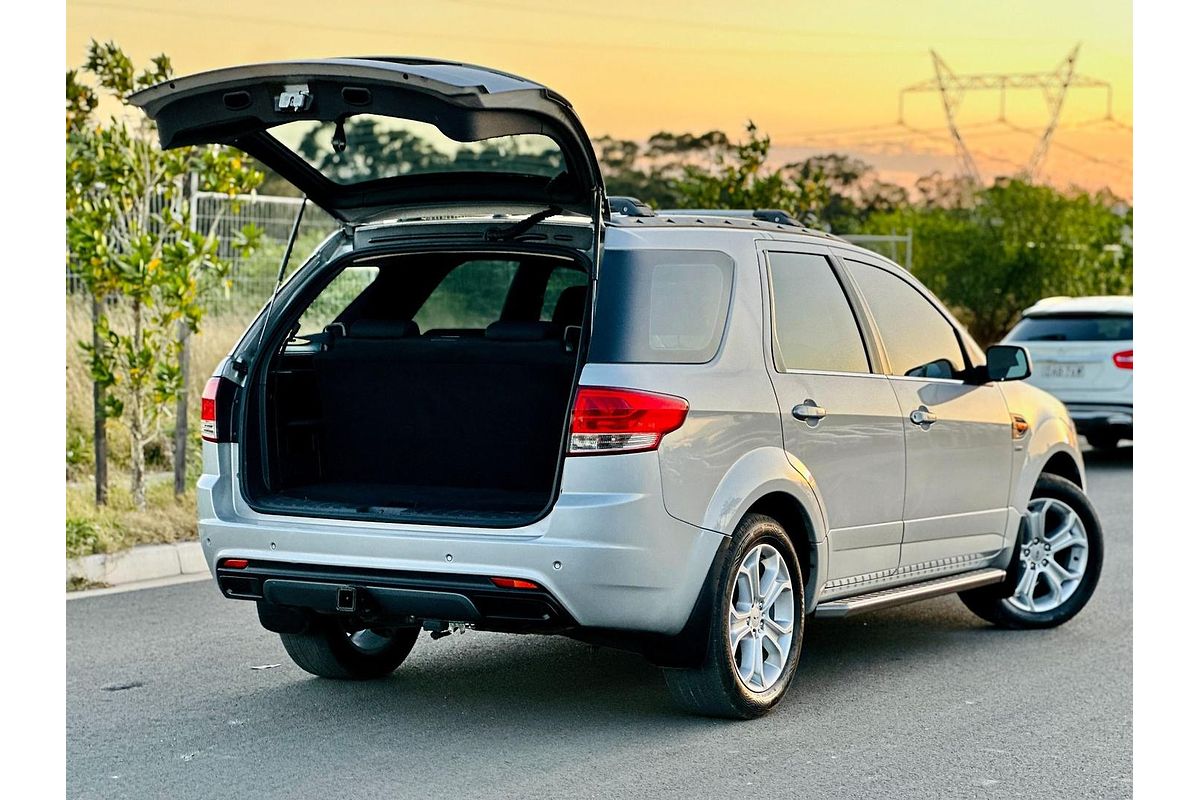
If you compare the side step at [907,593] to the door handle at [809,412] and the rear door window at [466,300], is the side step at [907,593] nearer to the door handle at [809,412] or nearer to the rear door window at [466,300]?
the door handle at [809,412]

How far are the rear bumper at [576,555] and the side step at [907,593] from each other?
1005 mm

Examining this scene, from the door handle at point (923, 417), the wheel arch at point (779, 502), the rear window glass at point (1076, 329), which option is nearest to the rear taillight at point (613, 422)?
the wheel arch at point (779, 502)

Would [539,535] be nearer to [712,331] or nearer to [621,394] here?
[621,394]

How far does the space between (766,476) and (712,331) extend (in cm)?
57

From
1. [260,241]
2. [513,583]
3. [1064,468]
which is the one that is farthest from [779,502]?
[260,241]

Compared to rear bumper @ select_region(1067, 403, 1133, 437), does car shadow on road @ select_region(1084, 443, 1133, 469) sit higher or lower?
lower

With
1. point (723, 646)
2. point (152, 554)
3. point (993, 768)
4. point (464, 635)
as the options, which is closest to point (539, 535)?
point (723, 646)

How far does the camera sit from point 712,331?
5922 mm

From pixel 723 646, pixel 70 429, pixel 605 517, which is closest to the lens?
pixel 605 517

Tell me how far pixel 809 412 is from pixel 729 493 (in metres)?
0.65

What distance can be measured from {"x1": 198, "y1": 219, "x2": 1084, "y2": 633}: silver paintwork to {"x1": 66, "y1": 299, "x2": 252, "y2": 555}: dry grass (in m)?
3.85

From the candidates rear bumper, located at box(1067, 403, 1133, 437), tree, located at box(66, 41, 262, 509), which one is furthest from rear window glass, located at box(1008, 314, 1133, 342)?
tree, located at box(66, 41, 262, 509)

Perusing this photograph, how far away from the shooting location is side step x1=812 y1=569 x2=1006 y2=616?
6.53m

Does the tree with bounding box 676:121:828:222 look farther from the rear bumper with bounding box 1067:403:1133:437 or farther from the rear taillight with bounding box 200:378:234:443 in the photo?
the rear taillight with bounding box 200:378:234:443
